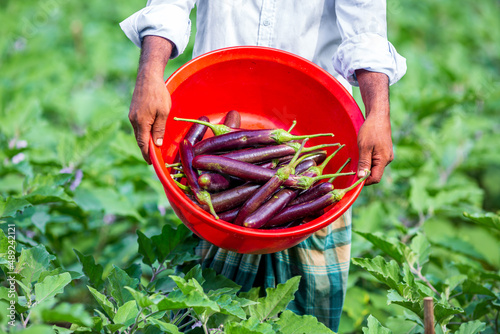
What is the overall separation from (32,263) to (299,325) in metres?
0.95

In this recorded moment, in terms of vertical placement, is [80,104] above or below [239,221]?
above

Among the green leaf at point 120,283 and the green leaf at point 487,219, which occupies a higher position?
the green leaf at point 487,219

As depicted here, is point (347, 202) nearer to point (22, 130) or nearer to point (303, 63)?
point (303, 63)

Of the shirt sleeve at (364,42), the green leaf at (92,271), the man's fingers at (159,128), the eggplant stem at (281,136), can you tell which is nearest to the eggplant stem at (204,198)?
the man's fingers at (159,128)

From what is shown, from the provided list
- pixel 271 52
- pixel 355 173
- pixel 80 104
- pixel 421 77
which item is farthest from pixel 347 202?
pixel 421 77

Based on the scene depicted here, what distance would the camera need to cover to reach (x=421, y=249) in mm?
2154

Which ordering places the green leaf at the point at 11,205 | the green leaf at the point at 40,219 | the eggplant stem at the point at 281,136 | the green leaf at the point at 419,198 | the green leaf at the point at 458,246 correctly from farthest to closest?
1. the green leaf at the point at 419,198
2. the green leaf at the point at 458,246
3. the green leaf at the point at 40,219
4. the green leaf at the point at 11,205
5. the eggplant stem at the point at 281,136

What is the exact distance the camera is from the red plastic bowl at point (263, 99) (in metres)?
1.75

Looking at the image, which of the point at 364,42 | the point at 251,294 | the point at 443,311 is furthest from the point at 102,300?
the point at 364,42

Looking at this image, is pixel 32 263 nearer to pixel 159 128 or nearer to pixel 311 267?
pixel 159 128

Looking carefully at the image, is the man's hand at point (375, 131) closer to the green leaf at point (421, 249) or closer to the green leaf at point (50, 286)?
the green leaf at point (421, 249)

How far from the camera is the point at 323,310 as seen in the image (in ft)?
6.74

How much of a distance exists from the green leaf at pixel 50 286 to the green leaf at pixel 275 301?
25.4 inches

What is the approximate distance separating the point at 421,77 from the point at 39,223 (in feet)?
13.5
